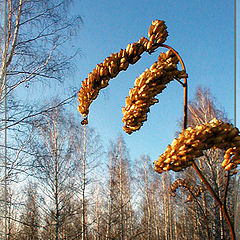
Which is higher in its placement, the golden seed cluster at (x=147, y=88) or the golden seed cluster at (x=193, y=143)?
the golden seed cluster at (x=147, y=88)

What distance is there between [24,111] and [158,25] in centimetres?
165

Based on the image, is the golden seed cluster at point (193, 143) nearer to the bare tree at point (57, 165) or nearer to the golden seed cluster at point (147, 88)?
the golden seed cluster at point (147, 88)

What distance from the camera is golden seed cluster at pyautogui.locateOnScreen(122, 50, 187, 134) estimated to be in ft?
0.52

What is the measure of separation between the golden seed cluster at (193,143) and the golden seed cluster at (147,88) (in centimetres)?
4

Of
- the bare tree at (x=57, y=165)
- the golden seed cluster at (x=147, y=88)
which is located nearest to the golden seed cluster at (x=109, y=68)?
the golden seed cluster at (x=147, y=88)

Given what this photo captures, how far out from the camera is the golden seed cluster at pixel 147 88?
0.16 metres

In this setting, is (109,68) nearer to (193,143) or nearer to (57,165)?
(193,143)

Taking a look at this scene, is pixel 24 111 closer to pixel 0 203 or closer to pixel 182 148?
pixel 0 203

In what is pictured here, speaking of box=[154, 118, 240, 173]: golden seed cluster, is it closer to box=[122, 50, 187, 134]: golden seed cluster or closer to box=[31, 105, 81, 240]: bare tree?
box=[122, 50, 187, 134]: golden seed cluster

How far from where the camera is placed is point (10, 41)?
5.24 feet

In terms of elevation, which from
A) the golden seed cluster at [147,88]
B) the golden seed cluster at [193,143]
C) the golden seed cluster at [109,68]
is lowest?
the golden seed cluster at [193,143]

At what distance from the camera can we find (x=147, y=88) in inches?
6.2

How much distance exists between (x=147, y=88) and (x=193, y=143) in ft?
0.16

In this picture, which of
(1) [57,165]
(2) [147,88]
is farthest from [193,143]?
(1) [57,165]
